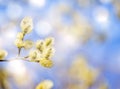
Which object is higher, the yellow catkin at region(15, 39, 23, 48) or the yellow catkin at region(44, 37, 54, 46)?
the yellow catkin at region(15, 39, 23, 48)

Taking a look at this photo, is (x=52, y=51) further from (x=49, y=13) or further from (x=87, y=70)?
(x=49, y=13)

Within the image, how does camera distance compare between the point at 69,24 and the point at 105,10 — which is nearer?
the point at 69,24

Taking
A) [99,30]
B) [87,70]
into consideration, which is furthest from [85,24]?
[87,70]

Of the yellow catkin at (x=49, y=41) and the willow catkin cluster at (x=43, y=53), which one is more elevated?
the yellow catkin at (x=49, y=41)

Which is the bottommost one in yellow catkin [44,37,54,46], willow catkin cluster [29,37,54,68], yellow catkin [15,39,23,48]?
willow catkin cluster [29,37,54,68]

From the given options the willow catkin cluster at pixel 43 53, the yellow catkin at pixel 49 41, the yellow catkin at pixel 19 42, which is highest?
the yellow catkin at pixel 19 42

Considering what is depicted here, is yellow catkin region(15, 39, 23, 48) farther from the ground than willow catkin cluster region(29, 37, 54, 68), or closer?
farther from the ground

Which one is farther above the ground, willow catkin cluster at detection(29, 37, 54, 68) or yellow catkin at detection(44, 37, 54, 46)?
yellow catkin at detection(44, 37, 54, 46)

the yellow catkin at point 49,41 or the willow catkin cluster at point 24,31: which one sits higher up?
the willow catkin cluster at point 24,31
